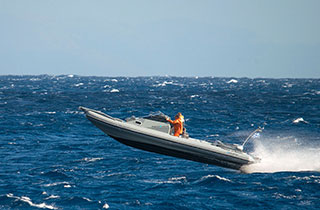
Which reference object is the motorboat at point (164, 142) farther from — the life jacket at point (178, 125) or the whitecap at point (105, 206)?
the whitecap at point (105, 206)

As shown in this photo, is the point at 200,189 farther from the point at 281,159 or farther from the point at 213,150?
the point at 281,159

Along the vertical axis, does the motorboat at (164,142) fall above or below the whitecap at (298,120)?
below

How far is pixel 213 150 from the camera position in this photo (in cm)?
1742

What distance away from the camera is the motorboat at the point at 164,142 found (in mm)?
17375

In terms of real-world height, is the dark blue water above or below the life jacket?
below

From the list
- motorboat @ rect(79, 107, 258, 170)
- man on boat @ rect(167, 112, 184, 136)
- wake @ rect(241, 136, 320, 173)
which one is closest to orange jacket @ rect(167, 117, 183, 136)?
man on boat @ rect(167, 112, 184, 136)

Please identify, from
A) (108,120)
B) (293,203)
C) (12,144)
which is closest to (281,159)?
(293,203)

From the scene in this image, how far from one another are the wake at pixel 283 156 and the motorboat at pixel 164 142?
40.6 inches

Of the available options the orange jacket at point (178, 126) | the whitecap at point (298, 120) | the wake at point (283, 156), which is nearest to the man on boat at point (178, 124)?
the orange jacket at point (178, 126)

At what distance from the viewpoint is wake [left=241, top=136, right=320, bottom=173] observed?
19294 mm

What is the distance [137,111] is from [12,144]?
21.8m

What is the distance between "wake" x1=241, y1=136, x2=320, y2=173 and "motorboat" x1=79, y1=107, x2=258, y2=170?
1.03 meters

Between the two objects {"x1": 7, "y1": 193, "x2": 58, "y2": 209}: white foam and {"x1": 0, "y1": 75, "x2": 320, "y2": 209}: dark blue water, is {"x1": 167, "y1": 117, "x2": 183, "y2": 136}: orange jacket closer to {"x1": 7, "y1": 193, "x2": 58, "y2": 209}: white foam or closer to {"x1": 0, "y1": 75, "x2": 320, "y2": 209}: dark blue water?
{"x1": 0, "y1": 75, "x2": 320, "y2": 209}: dark blue water

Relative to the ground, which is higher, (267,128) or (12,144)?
(267,128)
